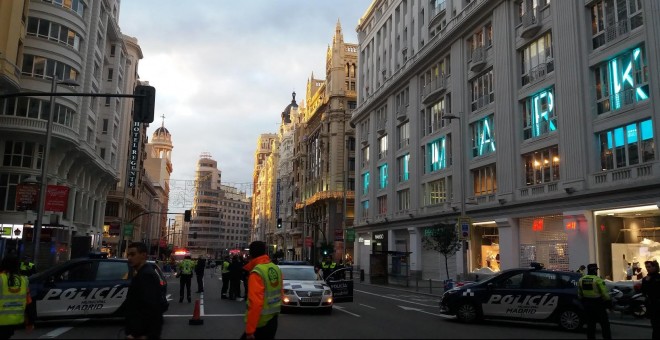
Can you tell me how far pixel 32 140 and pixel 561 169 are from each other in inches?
1370

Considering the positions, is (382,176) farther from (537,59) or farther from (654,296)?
(654,296)

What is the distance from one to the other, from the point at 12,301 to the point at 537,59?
28757 mm

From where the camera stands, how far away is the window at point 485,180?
110ft

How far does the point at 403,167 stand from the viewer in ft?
160

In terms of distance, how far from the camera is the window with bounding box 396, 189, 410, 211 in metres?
47.4

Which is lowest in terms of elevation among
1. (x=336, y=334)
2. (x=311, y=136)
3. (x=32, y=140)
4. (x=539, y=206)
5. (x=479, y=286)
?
(x=336, y=334)

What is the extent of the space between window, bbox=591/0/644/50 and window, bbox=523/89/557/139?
3.86 metres

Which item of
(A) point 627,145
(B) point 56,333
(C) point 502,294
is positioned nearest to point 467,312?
(C) point 502,294

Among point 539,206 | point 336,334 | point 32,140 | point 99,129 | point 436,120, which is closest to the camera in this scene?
point 336,334

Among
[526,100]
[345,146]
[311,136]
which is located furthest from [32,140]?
[311,136]

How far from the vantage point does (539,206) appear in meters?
28.1

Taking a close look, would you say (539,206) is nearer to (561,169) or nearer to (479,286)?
(561,169)

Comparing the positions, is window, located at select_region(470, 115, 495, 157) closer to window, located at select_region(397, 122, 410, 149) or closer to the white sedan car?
window, located at select_region(397, 122, 410, 149)

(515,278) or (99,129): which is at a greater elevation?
(99,129)
